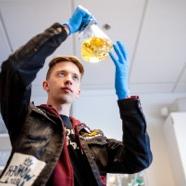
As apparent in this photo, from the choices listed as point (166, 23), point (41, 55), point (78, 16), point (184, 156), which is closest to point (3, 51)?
point (166, 23)

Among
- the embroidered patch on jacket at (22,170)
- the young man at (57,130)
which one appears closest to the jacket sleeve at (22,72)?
the young man at (57,130)

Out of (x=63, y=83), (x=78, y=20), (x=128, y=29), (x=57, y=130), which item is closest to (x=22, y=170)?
(x=57, y=130)

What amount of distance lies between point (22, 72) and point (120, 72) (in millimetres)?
381

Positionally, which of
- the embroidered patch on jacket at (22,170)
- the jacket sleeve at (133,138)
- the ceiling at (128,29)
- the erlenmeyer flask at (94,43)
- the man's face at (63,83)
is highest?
the ceiling at (128,29)

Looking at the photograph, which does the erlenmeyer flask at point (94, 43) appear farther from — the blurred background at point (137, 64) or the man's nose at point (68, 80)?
the blurred background at point (137, 64)

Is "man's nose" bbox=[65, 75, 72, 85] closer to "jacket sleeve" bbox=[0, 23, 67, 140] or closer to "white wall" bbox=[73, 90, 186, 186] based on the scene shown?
"jacket sleeve" bbox=[0, 23, 67, 140]

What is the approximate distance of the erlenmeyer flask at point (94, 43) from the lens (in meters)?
0.92

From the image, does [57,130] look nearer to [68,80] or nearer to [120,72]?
[68,80]

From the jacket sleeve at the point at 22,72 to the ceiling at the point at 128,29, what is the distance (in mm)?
931

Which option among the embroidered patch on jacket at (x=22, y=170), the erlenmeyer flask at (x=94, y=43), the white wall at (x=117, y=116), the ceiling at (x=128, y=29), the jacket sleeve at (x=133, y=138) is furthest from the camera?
the white wall at (x=117, y=116)

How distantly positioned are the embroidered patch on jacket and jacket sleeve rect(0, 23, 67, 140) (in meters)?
0.11

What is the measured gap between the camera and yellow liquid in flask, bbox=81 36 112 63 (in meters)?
0.98

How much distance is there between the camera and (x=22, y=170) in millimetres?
622

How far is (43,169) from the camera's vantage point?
2.08 feet
